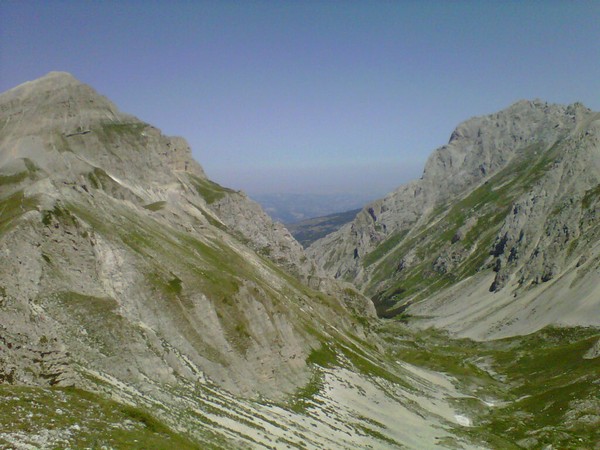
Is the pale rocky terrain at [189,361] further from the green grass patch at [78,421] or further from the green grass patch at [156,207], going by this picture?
the green grass patch at [156,207]

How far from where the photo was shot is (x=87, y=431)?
1032 inches

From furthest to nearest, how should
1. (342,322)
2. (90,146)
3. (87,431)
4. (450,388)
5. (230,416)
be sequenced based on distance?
(90,146), (342,322), (450,388), (230,416), (87,431)

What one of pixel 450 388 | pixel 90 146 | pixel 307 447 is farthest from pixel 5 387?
pixel 90 146

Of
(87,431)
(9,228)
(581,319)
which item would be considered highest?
(9,228)

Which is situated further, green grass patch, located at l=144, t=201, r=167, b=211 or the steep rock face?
green grass patch, located at l=144, t=201, r=167, b=211

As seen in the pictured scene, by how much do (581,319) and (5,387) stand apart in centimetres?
18369

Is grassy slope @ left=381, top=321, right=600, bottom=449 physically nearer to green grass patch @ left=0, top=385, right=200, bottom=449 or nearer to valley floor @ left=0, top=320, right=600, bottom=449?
valley floor @ left=0, top=320, right=600, bottom=449

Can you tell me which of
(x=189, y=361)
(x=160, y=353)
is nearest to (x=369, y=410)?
(x=189, y=361)

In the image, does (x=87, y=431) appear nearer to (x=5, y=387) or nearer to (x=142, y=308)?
(x=5, y=387)

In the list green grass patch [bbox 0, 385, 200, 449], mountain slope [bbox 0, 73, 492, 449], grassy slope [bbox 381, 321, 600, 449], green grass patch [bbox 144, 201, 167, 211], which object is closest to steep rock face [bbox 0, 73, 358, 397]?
mountain slope [bbox 0, 73, 492, 449]

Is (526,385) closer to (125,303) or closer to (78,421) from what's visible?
(125,303)

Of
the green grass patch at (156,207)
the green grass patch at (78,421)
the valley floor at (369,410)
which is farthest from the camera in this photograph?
the green grass patch at (156,207)

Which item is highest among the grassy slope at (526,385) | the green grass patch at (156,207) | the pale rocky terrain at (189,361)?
the green grass patch at (156,207)

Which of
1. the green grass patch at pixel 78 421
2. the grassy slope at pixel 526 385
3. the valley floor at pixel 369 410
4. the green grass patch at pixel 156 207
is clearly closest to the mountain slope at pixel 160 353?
the green grass patch at pixel 78 421
